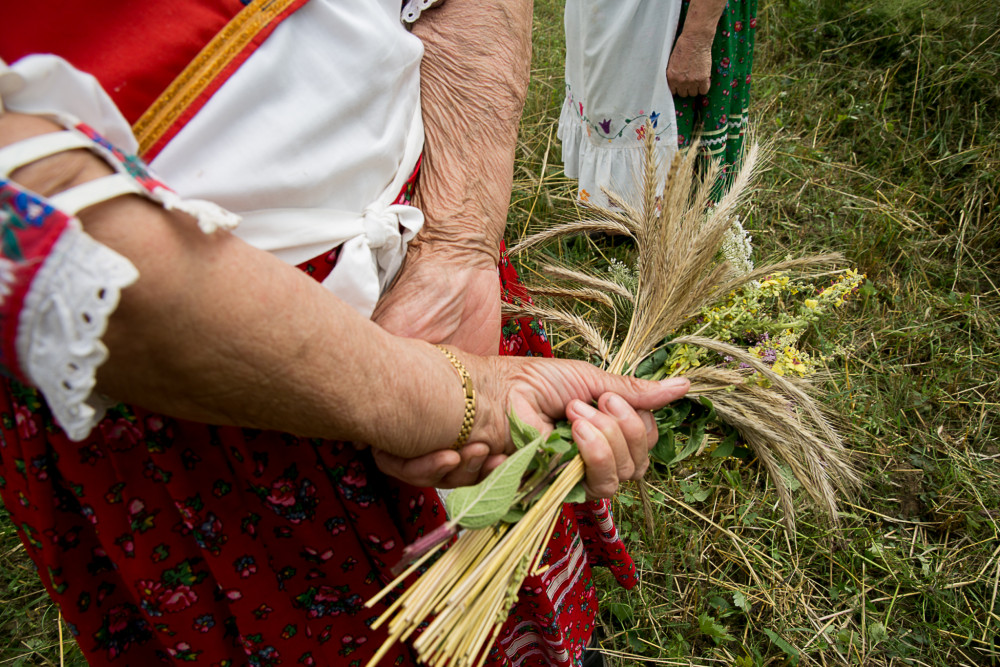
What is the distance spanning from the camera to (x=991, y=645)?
1.74 meters

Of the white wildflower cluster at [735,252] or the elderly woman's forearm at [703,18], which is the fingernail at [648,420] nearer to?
the white wildflower cluster at [735,252]

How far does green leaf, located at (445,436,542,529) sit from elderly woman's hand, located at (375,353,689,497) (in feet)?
0.21

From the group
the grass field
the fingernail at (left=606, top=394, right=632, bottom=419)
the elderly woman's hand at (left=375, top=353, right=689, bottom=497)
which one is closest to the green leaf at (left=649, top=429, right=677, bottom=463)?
the elderly woman's hand at (left=375, top=353, right=689, bottom=497)

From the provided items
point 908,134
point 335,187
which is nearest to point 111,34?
point 335,187

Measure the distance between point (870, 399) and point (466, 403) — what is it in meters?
2.06

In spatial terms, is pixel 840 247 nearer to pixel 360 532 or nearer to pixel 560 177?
pixel 560 177

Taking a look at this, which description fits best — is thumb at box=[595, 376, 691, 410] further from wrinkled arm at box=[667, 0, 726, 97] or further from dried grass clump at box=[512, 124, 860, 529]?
wrinkled arm at box=[667, 0, 726, 97]

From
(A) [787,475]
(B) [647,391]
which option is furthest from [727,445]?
(B) [647,391]

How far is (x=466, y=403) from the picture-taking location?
0.84 metres

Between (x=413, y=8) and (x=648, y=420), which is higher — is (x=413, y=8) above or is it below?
above

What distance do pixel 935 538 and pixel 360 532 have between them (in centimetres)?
207

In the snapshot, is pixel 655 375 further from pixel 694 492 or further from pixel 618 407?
pixel 694 492

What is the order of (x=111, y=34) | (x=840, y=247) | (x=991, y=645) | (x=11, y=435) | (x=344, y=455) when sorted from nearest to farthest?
(x=111, y=34)
(x=11, y=435)
(x=344, y=455)
(x=991, y=645)
(x=840, y=247)

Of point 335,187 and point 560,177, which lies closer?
point 335,187
